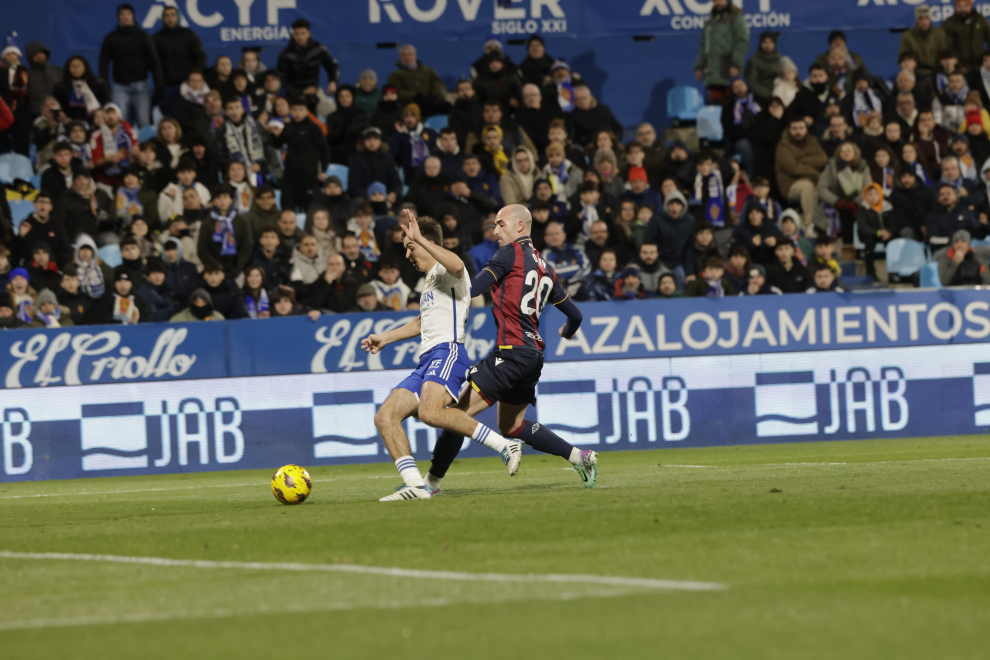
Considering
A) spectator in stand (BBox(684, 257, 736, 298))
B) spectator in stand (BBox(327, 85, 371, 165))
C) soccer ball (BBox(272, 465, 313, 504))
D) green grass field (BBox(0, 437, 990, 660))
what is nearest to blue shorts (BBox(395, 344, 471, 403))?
green grass field (BBox(0, 437, 990, 660))

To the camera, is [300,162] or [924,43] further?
[924,43]

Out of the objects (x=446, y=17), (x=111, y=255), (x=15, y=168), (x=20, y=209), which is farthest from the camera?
(x=446, y=17)

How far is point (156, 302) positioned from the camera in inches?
598

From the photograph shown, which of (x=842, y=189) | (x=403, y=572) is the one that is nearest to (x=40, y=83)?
(x=842, y=189)

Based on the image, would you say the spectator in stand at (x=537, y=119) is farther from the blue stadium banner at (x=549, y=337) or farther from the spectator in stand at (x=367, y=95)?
the blue stadium banner at (x=549, y=337)

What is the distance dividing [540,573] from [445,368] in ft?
11.7

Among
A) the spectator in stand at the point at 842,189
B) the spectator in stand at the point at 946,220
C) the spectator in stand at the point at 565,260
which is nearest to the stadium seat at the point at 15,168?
the spectator in stand at the point at 565,260

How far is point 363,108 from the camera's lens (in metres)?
18.9

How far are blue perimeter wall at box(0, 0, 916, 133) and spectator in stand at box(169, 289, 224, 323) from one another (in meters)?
7.16

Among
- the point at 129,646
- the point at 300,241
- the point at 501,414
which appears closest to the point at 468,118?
the point at 300,241

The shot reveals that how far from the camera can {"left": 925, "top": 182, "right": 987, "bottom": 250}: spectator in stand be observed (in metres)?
17.0

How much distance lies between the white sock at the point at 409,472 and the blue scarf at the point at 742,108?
39.4 feet

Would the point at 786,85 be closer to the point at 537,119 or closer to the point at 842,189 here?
the point at 842,189

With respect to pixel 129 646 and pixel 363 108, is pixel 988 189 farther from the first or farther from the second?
pixel 129 646
